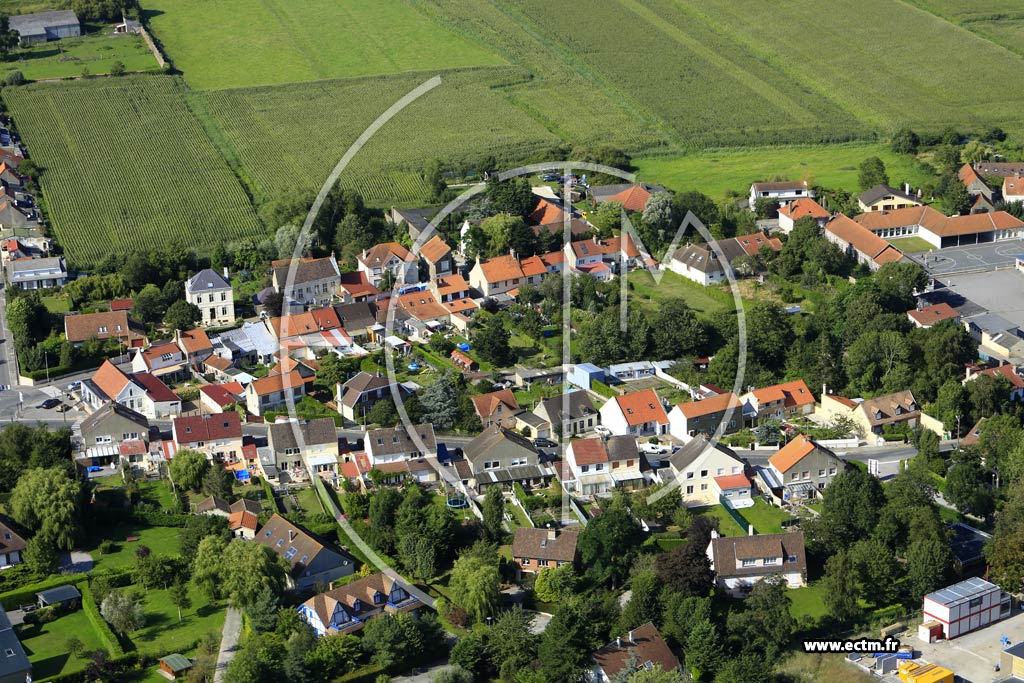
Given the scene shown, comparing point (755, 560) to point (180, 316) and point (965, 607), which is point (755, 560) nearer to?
point (965, 607)

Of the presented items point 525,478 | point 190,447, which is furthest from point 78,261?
point 525,478

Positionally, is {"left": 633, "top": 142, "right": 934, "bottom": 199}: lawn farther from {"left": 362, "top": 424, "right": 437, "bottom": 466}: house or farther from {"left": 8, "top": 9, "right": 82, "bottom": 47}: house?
{"left": 8, "top": 9, "right": 82, "bottom": 47}: house

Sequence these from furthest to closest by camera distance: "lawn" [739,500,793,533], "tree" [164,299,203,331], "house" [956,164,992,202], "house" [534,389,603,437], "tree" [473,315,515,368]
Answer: "house" [956,164,992,202] → "tree" [164,299,203,331] → "tree" [473,315,515,368] → "house" [534,389,603,437] → "lawn" [739,500,793,533]

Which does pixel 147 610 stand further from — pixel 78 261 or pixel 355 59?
pixel 355 59

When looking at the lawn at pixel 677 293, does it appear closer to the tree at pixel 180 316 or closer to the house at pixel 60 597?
the tree at pixel 180 316

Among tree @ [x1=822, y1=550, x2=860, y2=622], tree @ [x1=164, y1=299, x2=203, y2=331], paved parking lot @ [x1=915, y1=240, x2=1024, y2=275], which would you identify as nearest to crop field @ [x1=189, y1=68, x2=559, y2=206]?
tree @ [x1=164, y1=299, x2=203, y2=331]
